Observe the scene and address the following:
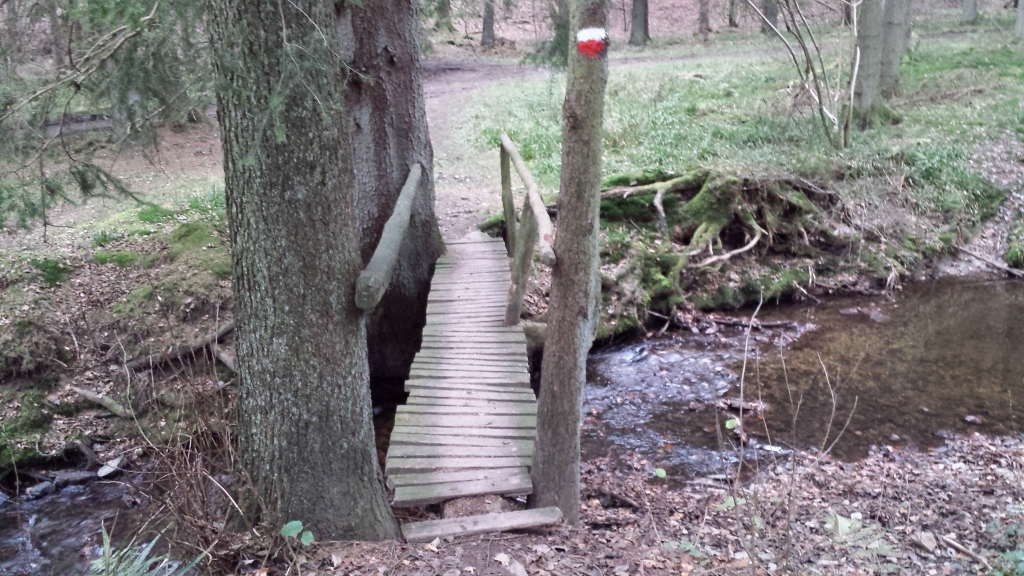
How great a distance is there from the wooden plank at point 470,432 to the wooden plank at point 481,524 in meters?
0.76

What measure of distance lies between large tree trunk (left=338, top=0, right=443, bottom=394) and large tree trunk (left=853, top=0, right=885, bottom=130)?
34.1 ft

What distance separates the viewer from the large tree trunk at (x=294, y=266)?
3557mm

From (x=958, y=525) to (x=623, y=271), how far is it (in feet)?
19.2

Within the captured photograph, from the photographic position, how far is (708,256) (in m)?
11.0


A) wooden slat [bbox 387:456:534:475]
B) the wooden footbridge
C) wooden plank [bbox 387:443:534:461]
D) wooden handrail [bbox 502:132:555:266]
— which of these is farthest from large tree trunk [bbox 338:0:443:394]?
wooden slat [bbox 387:456:534:475]

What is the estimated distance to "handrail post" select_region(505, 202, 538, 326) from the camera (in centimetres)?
659

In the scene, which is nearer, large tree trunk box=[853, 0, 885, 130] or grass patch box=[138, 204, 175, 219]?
grass patch box=[138, 204, 175, 219]

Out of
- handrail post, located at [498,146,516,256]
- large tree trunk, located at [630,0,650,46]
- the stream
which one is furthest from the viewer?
large tree trunk, located at [630,0,650,46]

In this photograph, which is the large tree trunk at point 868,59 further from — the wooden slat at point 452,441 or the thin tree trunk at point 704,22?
the thin tree trunk at point 704,22

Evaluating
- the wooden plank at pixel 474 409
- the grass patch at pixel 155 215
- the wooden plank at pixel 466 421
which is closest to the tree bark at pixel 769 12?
the wooden plank at pixel 474 409

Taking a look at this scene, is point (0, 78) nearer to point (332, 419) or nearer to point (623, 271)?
point (332, 419)

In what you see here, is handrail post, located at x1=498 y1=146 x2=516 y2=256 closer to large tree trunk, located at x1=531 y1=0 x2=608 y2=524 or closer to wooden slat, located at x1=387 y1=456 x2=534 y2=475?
wooden slat, located at x1=387 y1=456 x2=534 y2=475

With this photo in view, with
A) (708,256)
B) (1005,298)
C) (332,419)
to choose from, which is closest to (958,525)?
(332,419)

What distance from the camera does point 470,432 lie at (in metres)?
5.40
